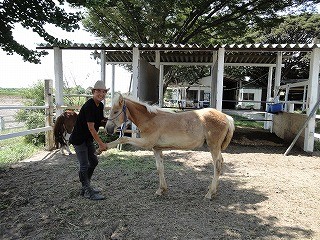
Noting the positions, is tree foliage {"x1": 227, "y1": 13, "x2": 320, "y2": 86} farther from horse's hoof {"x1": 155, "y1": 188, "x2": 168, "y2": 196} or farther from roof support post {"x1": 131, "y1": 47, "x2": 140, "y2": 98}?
horse's hoof {"x1": 155, "y1": 188, "x2": 168, "y2": 196}

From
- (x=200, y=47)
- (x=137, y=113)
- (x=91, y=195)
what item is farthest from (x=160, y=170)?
(x=200, y=47)

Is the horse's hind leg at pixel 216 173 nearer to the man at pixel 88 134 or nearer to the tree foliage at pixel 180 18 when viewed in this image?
the man at pixel 88 134

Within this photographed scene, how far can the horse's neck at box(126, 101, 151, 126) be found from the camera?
4275 mm

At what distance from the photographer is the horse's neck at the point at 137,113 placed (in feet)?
14.0

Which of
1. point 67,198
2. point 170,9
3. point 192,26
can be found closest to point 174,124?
point 67,198

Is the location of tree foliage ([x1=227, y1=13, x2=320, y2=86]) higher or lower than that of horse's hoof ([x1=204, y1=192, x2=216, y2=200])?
higher

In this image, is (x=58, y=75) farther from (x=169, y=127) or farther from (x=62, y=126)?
(x=169, y=127)

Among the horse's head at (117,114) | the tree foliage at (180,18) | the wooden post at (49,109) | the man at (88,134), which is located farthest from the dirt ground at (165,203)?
the tree foliage at (180,18)

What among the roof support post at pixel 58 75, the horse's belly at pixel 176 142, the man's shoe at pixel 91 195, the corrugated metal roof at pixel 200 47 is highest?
the corrugated metal roof at pixel 200 47

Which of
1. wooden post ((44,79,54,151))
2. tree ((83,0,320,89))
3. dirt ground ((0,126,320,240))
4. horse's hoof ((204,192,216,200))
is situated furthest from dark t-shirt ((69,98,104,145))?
tree ((83,0,320,89))

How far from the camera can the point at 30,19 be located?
13.7ft

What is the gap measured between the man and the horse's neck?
0.44m

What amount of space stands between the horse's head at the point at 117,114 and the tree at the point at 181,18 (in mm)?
9316

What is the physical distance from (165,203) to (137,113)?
4.76ft
